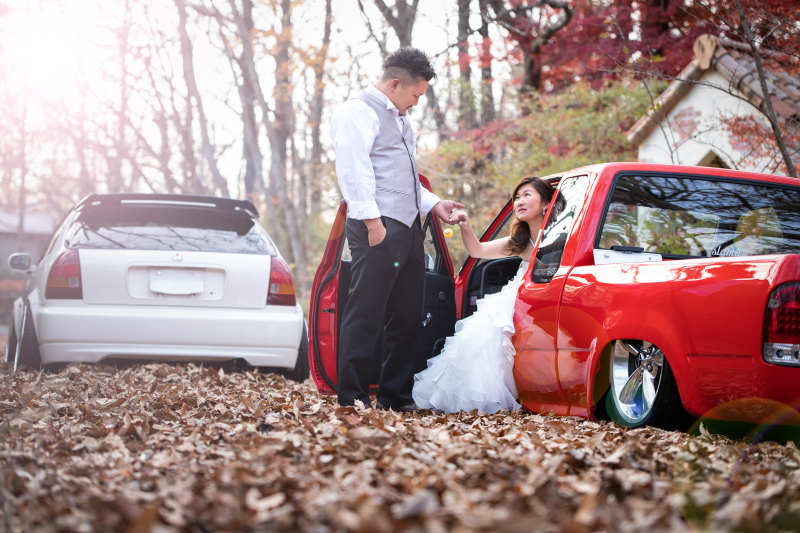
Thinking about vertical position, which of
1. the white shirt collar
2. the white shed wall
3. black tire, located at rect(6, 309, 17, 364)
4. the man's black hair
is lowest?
black tire, located at rect(6, 309, 17, 364)

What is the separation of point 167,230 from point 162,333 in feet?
2.79

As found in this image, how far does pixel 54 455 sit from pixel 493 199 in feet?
37.6

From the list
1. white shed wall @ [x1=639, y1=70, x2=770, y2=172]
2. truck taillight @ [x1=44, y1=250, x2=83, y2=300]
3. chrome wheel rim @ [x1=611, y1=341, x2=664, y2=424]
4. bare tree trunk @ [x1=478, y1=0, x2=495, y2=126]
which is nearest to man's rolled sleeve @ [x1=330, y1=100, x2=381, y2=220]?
chrome wheel rim @ [x1=611, y1=341, x2=664, y2=424]

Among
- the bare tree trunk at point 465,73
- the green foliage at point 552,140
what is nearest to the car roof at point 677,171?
the green foliage at point 552,140

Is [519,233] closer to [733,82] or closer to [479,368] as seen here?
[479,368]

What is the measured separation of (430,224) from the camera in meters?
4.74

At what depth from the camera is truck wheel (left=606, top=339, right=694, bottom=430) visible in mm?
3084

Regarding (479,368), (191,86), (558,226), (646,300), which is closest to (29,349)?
(479,368)

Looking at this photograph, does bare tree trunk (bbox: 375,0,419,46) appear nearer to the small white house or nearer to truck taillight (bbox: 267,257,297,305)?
the small white house

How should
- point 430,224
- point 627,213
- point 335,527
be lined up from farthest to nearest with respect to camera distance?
point 430,224 → point 627,213 → point 335,527

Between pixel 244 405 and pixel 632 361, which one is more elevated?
pixel 632 361

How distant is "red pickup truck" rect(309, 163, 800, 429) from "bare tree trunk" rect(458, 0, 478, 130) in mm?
9614

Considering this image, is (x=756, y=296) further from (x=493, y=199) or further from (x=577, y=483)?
(x=493, y=199)

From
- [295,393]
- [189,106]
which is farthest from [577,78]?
[295,393]
